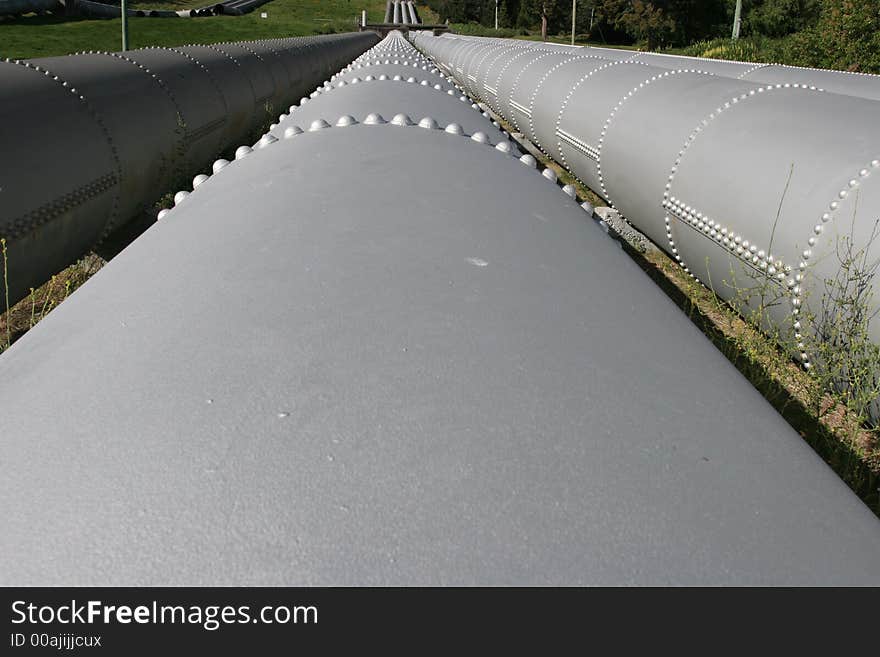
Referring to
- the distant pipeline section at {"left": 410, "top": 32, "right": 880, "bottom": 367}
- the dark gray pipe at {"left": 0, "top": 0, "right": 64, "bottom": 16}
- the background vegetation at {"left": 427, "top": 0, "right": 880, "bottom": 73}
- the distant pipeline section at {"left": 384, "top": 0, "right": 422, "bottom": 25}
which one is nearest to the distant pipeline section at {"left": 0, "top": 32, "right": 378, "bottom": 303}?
the distant pipeline section at {"left": 410, "top": 32, "right": 880, "bottom": 367}

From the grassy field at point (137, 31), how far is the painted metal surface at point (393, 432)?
2209cm

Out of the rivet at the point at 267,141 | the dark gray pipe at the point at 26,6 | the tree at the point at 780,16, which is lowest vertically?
the rivet at the point at 267,141

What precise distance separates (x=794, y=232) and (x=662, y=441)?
262cm

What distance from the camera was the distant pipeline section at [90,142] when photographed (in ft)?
12.5

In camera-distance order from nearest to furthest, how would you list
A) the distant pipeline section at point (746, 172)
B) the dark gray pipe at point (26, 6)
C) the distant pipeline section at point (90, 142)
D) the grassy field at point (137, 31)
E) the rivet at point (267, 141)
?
the rivet at point (267, 141) → the distant pipeline section at point (746, 172) → the distant pipeline section at point (90, 142) → the grassy field at point (137, 31) → the dark gray pipe at point (26, 6)

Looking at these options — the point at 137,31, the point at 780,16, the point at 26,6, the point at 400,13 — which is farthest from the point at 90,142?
the point at 400,13

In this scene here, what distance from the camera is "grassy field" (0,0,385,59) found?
2501cm

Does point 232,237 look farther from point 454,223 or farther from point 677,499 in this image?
point 677,499

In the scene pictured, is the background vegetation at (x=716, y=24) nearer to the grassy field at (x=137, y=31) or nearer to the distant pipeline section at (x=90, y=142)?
the distant pipeline section at (x=90, y=142)

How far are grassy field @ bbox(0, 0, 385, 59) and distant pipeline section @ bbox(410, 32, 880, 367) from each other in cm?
1971

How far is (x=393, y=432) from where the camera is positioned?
93cm

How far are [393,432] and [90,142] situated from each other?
4.52m

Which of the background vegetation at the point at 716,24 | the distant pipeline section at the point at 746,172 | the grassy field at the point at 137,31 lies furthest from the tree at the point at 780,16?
the distant pipeline section at the point at 746,172
